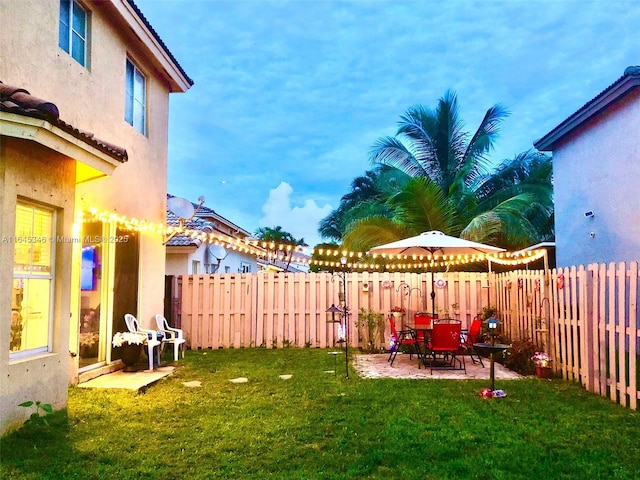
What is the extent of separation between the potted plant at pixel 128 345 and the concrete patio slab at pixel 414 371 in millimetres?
3517

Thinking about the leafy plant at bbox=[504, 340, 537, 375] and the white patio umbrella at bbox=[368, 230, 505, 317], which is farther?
the white patio umbrella at bbox=[368, 230, 505, 317]

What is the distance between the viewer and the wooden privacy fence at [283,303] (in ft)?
34.3

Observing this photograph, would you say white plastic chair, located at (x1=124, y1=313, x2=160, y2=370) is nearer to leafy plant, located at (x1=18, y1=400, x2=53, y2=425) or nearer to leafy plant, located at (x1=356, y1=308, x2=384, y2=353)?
leafy plant, located at (x1=18, y1=400, x2=53, y2=425)

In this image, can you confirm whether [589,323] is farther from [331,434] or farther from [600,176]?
[600,176]

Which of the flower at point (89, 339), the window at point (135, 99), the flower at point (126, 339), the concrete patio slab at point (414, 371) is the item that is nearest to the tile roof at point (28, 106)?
the flower at point (89, 339)

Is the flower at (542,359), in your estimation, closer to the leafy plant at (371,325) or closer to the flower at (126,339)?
the leafy plant at (371,325)

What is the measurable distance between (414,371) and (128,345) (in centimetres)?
454

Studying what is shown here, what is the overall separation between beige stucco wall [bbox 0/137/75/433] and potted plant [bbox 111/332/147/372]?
2498 mm

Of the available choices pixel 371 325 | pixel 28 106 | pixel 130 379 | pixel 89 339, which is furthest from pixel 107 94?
pixel 371 325

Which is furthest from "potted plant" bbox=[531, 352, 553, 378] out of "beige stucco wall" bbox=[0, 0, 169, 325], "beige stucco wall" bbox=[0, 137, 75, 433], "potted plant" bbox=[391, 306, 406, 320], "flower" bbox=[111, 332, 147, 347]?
"beige stucco wall" bbox=[0, 0, 169, 325]

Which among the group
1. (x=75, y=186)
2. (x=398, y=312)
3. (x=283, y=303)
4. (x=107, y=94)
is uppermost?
(x=107, y=94)

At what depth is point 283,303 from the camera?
10547mm

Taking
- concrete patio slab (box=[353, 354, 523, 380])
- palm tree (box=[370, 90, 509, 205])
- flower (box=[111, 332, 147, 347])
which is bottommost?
concrete patio slab (box=[353, 354, 523, 380])

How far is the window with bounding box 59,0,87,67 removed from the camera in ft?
19.6
